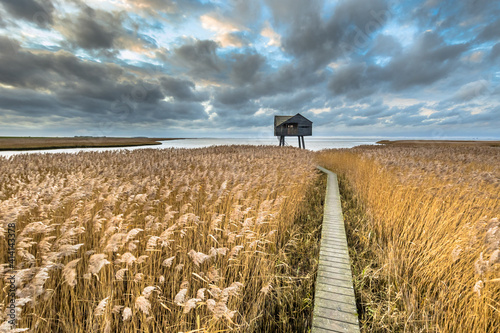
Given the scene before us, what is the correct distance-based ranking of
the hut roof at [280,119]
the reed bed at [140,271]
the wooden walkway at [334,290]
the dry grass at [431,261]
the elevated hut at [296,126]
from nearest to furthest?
the reed bed at [140,271]
the dry grass at [431,261]
the wooden walkway at [334,290]
the elevated hut at [296,126]
the hut roof at [280,119]

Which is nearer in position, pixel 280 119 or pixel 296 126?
pixel 296 126

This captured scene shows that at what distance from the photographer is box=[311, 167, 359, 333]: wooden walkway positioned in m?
2.83

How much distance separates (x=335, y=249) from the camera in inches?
189

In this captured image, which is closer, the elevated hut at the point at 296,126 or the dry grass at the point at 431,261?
the dry grass at the point at 431,261

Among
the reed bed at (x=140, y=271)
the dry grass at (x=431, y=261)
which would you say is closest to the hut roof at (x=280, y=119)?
the dry grass at (x=431, y=261)

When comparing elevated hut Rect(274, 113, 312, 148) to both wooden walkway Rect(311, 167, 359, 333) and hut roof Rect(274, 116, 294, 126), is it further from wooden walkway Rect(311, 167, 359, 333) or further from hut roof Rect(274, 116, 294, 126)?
wooden walkway Rect(311, 167, 359, 333)

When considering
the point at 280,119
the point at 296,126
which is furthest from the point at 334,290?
the point at 280,119

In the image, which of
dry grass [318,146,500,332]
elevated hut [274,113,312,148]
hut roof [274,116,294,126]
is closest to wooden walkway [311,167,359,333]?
dry grass [318,146,500,332]

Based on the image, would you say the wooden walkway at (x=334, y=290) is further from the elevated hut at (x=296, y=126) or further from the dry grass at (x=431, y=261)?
the elevated hut at (x=296, y=126)

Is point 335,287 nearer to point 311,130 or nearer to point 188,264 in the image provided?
point 188,264

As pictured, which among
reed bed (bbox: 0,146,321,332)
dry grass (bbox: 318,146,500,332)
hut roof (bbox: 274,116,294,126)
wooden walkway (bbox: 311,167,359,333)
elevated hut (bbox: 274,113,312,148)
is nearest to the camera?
reed bed (bbox: 0,146,321,332)

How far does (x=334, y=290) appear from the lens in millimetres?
3457

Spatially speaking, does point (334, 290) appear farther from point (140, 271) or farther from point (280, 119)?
point (280, 119)

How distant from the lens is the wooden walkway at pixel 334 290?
283cm
